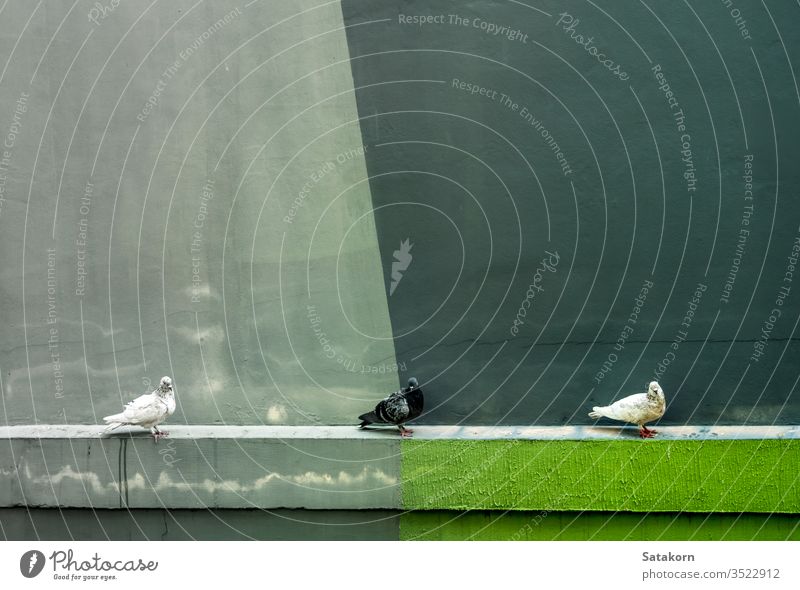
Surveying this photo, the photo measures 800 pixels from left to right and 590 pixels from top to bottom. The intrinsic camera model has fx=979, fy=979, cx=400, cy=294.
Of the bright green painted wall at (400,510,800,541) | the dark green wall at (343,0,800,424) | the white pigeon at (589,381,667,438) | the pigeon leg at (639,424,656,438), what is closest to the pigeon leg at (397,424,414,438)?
the dark green wall at (343,0,800,424)

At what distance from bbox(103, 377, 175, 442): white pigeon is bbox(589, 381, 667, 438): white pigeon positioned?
3038 millimetres

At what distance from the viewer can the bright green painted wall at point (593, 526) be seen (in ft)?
21.4

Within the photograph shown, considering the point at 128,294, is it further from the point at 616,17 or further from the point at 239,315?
the point at 616,17

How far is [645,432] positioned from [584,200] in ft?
5.60

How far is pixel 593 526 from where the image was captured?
6.67 metres

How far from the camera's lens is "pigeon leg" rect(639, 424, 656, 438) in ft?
21.9

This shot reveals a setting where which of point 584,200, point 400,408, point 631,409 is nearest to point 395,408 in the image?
point 400,408

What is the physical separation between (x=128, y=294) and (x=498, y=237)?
285 centimetres

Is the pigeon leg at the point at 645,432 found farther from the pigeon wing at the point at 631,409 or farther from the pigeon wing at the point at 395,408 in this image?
the pigeon wing at the point at 395,408

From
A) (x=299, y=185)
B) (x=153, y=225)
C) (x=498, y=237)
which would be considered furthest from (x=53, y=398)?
(x=498, y=237)

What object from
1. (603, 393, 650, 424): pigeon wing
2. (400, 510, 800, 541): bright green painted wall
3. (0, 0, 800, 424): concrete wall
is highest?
(0, 0, 800, 424): concrete wall

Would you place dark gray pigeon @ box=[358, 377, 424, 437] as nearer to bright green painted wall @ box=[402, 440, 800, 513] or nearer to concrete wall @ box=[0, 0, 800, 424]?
bright green painted wall @ box=[402, 440, 800, 513]

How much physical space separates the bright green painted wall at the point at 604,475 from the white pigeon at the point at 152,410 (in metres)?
1.71

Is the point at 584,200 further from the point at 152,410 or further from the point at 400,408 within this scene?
the point at 152,410
